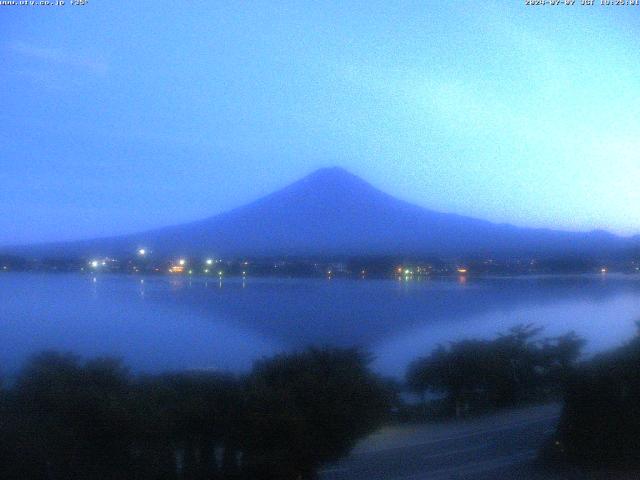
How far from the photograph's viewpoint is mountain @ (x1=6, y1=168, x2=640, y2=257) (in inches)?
322

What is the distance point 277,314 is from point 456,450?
2.17 metres

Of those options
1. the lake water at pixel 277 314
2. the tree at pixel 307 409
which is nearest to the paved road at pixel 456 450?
the tree at pixel 307 409

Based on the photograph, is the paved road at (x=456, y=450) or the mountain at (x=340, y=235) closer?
the paved road at (x=456, y=450)

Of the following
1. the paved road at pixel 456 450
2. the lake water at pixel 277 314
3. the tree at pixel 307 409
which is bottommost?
the paved road at pixel 456 450

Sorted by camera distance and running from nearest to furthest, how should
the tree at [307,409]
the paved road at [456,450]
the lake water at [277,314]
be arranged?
the tree at [307,409], the paved road at [456,450], the lake water at [277,314]

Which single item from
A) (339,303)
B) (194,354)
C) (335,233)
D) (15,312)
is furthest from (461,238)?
(15,312)

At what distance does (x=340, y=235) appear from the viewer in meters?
9.02

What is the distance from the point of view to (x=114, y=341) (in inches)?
242

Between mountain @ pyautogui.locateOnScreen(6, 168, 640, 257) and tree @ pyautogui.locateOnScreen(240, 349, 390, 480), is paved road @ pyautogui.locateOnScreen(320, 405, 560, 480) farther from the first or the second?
mountain @ pyautogui.locateOnScreen(6, 168, 640, 257)

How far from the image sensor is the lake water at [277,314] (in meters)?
6.34

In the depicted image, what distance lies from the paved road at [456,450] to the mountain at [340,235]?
251 centimetres

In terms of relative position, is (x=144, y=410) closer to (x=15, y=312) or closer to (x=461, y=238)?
(x=15, y=312)

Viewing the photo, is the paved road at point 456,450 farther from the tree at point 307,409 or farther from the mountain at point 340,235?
the mountain at point 340,235

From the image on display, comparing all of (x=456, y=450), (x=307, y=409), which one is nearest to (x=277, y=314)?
(x=307, y=409)
